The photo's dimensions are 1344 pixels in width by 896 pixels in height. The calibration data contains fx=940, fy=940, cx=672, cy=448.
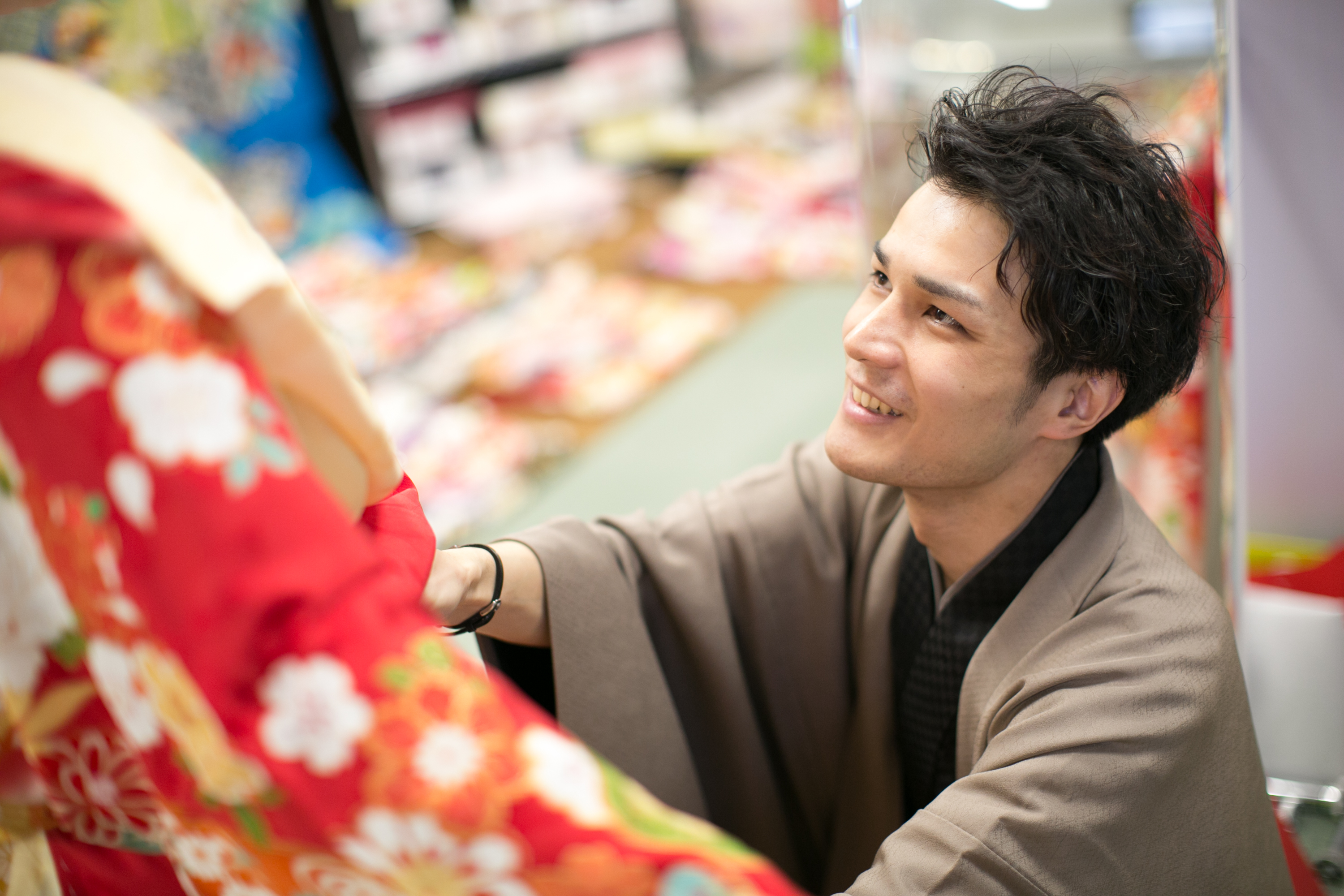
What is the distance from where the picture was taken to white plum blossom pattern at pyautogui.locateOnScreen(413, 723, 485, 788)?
0.49 metres

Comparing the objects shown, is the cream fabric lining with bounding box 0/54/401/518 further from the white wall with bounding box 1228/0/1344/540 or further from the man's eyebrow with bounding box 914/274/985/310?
the white wall with bounding box 1228/0/1344/540

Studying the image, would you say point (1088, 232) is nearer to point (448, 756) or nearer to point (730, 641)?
point (730, 641)

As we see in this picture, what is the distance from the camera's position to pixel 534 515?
2.41m

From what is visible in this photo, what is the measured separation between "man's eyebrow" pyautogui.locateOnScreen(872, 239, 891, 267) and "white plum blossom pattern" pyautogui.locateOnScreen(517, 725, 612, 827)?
65cm

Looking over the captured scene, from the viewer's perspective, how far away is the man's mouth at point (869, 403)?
3.31ft

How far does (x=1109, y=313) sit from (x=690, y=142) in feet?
11.1

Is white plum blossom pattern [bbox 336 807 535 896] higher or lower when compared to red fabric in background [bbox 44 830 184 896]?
higher

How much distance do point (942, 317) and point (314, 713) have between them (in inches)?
28.5

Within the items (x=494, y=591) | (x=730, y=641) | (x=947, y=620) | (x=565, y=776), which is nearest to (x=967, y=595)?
(x=947, y=620)

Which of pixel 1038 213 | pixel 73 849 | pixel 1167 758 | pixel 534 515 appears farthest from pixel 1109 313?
pixel 534 515

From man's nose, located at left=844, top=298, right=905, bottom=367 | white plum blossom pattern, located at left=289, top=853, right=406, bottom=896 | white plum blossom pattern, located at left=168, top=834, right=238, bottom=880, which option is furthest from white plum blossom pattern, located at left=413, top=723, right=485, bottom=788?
man's nose, located at left=844, top=298, right=905, bottom=367

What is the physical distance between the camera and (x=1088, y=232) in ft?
2.99

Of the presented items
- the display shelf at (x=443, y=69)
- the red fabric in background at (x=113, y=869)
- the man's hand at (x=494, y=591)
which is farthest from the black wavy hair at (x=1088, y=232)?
the display shelf at (x=443, y=69)

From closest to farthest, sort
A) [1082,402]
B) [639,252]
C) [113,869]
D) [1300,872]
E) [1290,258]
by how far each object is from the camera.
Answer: [113,869]
[1082,402]
[1300,872]
[1290,258]
[639,252]
